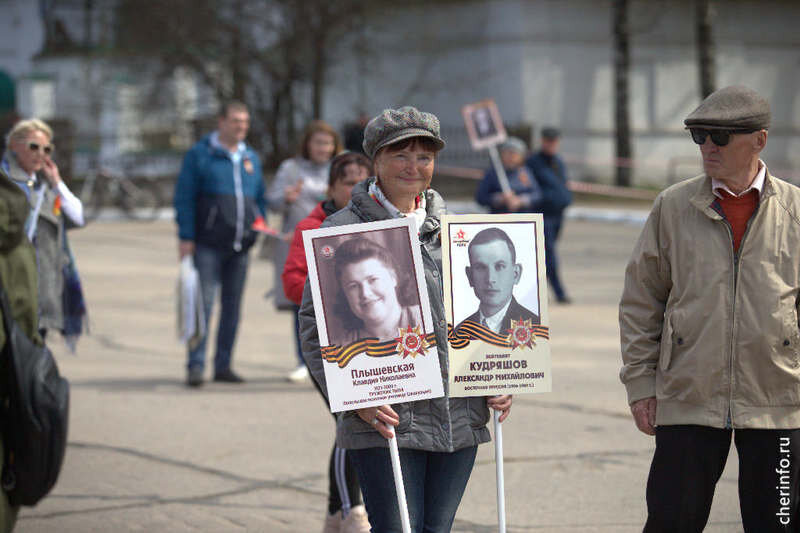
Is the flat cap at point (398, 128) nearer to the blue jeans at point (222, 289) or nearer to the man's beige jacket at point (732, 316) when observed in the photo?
the man's beige jacket at point (732, 316)

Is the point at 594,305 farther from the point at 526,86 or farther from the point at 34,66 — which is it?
the point at 34,66

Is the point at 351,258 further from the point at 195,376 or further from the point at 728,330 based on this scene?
the point at 195,376

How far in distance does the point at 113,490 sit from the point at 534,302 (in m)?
3.28

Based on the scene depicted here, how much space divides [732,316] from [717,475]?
1.70 ft

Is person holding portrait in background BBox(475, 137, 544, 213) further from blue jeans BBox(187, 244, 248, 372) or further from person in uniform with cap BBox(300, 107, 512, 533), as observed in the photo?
person in uniform with cap BBox(300, 107, 512, 533)

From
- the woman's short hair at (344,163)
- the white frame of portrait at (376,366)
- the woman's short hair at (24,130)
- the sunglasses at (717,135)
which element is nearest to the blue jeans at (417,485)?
the white frame of portrait at (376,366)

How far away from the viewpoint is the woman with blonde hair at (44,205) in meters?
6.91

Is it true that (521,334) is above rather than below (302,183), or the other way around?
below

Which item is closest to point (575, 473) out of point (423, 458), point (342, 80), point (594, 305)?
point (423, 458)

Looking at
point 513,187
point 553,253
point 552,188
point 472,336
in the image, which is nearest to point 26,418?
point 472,336

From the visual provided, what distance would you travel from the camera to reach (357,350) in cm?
369

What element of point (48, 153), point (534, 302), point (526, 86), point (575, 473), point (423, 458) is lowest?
point (575, 473)

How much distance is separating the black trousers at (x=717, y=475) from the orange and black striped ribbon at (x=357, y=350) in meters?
0.92

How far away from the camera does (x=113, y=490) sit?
6301 millimetres
